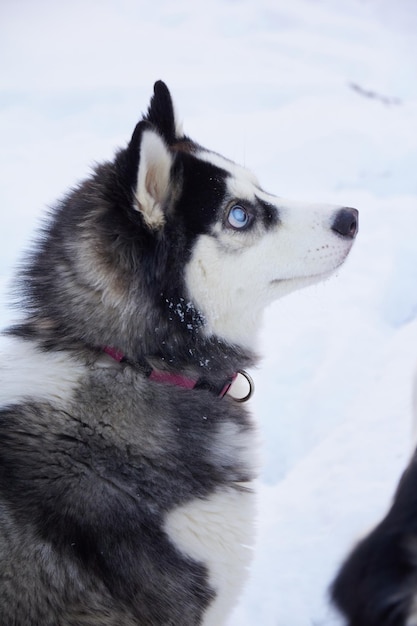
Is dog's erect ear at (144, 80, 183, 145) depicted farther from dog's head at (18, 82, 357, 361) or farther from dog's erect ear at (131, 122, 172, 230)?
dog's erect ear at (131, 122, 172, 230)

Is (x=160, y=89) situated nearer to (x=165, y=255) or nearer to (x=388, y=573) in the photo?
(x=165, y=255)

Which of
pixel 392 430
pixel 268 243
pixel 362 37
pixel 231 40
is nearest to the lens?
pixel 268 243

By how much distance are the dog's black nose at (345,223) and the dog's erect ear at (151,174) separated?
0.66 m

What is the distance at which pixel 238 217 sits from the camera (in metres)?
2.29

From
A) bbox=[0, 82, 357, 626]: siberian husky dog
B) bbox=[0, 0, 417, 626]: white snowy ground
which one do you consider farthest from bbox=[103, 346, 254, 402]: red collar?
bbox=[0, 0, 417, 626]: white snowy ground

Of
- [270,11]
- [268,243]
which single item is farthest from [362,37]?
[268,243]

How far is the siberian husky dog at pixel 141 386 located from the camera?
1984 mm

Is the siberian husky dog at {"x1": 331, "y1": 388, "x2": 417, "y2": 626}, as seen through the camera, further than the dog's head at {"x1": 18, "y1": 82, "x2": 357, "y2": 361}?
No

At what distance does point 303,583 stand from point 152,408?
1391 mm

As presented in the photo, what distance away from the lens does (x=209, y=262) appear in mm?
2229

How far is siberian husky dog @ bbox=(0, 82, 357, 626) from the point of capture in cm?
198

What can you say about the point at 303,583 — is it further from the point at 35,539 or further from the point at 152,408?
the point at 35,539

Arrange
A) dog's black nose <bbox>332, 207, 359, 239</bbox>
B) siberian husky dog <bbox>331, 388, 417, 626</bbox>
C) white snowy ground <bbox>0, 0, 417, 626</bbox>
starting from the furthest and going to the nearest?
white snowy ground <bbox>0, 0, 417, 626</bbox> → dog's black nose <bbox>332, 207, 359, 239</bbox> → siberian husky dog <bbox>331, 388, 417, 626</bbox>

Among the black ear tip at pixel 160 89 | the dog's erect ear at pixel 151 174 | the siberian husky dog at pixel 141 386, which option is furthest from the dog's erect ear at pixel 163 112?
the dog's erect ear at pixel 151 174
